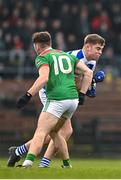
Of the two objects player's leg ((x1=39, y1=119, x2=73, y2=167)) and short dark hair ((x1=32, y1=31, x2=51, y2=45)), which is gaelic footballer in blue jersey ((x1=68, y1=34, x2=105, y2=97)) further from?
short dark hair ((x1=32, y1=31, x2=51, y2=45))

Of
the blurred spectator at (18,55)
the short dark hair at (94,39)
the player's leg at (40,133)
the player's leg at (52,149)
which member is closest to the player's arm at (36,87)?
the player's leg at (40,133)

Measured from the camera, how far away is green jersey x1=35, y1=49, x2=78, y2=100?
1359cm

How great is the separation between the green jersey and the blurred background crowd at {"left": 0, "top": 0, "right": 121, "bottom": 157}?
11.7m

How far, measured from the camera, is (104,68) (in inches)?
1065

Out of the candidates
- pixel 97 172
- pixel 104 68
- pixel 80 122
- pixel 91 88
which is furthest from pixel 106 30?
pixel 97 172

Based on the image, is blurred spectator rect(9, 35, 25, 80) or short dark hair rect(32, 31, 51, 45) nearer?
short dark hair rect(32, 31, 51, 45)

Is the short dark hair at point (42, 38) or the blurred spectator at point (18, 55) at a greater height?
the short dark hair at point (42, 38)

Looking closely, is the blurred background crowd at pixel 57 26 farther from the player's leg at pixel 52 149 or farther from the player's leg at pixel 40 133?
the player's leg at pixel 40 133

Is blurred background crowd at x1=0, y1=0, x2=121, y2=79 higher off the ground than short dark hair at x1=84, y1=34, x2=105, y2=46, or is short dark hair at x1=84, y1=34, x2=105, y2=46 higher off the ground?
short dark hair at x1=84, y1=34, x2=105, y2=46

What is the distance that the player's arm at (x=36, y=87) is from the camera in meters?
13.0

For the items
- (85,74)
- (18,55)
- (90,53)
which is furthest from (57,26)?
(85,74)

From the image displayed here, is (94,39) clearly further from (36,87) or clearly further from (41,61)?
(36,87)

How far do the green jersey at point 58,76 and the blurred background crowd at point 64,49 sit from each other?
11.7 meters

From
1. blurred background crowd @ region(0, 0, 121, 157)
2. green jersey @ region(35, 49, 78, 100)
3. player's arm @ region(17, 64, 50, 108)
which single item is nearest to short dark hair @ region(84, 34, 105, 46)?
green jersey @ region(35, 49, 78, 100)
